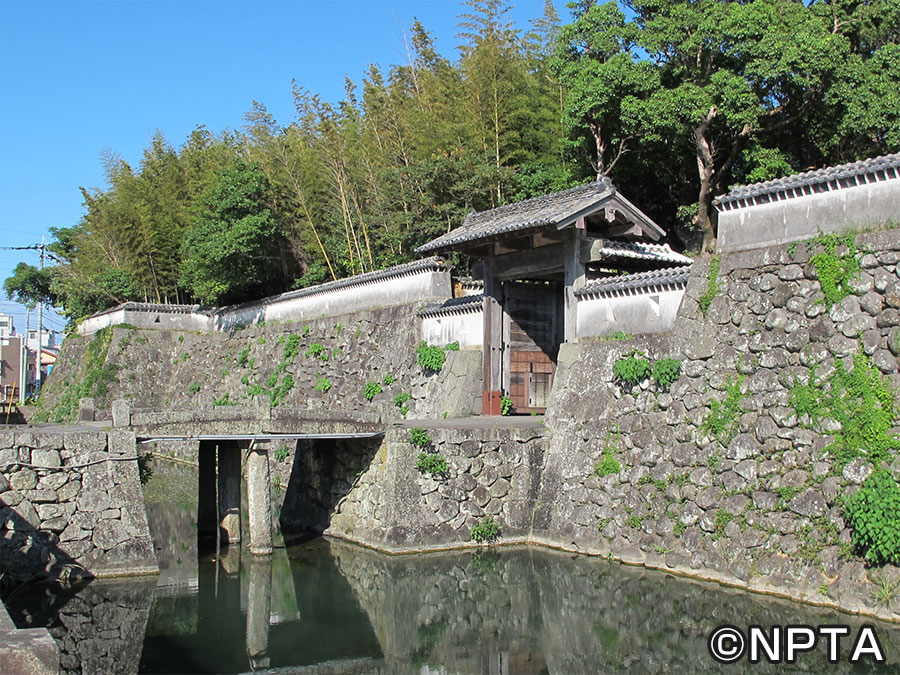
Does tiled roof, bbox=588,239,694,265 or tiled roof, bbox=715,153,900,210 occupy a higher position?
tiled roof, bbox=715,153,900,210

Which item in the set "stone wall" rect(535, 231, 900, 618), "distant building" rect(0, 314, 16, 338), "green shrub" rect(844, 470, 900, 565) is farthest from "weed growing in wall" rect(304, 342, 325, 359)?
"distant building" rect(0, 314, 16, 338)

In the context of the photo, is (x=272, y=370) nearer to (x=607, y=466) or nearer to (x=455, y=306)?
(x=455, y=306)

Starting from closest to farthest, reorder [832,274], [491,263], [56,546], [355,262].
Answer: [832,274] < [56,546] < [491,263] < [355,262]

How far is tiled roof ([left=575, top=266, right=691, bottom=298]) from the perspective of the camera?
13734 mm

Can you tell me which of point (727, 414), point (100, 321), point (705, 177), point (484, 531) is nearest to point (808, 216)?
point (727, 414)

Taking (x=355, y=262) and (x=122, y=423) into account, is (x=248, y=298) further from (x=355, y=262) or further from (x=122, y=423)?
(x=122, y=423)

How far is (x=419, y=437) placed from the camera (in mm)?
14078

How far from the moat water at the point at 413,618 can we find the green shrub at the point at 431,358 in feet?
17.7

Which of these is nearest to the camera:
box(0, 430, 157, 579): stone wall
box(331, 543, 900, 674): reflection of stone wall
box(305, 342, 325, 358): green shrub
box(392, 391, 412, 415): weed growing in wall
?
box(331, 543, 900, 674): reflection of stone wall

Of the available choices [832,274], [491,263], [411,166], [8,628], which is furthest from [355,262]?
[8,628]

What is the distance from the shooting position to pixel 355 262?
85.7 ft

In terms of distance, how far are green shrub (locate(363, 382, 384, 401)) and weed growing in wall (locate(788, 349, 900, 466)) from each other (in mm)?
10715

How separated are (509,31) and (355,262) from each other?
318 inches

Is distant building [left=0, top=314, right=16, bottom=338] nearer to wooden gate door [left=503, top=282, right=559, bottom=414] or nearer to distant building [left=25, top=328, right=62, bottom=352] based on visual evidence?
distant building [left=25, top=328, right=62, bottom=352]
